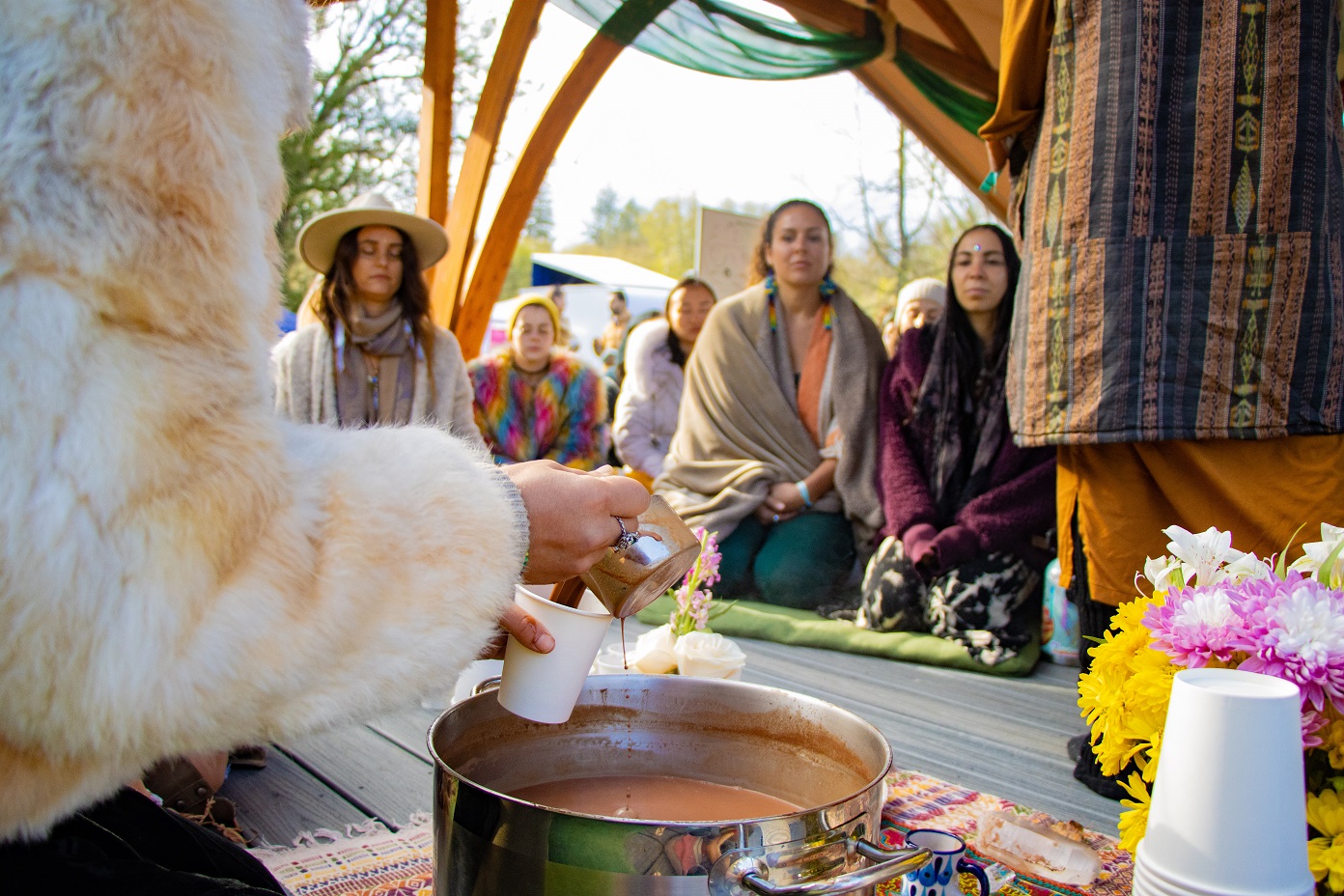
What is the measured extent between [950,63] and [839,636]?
3.83 metres

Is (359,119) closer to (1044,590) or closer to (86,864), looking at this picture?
(1044,590)

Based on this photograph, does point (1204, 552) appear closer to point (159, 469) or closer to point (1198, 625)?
point (1198, 625)

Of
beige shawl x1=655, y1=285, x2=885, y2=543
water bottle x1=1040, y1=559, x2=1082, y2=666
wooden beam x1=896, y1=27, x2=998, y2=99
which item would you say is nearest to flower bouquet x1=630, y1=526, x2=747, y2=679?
water bottle x1=1040, y1=559, x2=1082, y2=666

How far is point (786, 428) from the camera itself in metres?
4.34

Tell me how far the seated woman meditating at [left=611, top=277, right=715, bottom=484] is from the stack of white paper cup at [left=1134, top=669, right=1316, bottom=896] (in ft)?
14.7

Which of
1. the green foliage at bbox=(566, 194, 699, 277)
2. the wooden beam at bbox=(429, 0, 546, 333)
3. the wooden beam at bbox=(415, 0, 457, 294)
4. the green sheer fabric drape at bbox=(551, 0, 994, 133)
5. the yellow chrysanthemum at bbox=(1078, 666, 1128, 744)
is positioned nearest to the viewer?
the yellow chrysanthemum at bbox=(1078, 666, 1128, 744)

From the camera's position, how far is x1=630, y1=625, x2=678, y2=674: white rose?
2086 mm

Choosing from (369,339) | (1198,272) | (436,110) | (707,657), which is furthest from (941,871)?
(436,110)

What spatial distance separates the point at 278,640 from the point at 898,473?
3191 millimetres

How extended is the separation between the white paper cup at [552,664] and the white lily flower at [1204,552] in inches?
26.9

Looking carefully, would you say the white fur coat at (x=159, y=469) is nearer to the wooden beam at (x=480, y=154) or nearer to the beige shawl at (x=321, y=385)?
the beige shawl at (x=321, y=385)

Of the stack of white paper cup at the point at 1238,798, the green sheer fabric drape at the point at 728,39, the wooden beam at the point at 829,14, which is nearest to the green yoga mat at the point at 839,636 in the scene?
the stack of white paper cup at the point at 1238,798

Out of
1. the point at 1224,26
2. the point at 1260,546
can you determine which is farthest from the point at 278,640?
the point at 1224,26

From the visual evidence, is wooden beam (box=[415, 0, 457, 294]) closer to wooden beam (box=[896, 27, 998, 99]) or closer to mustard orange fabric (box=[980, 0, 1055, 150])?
wooden beam (box=[896, 27, 998, 99])
